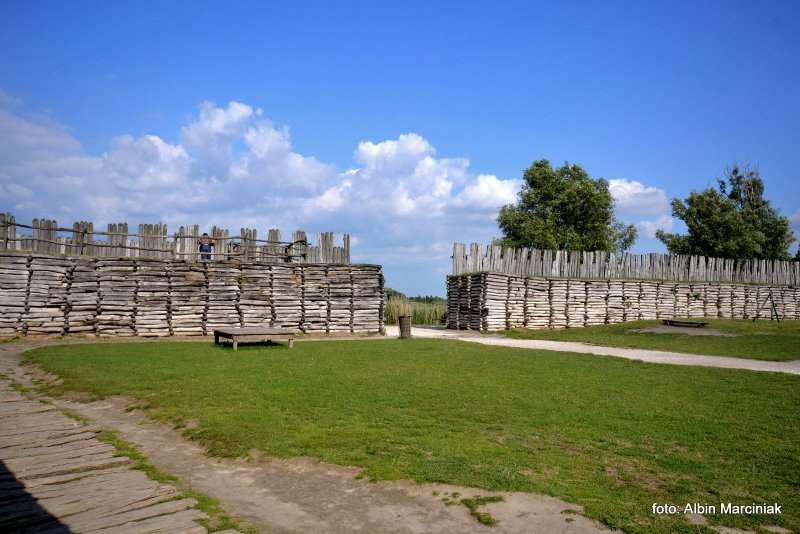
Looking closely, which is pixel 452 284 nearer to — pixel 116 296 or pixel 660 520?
pixel 116 296

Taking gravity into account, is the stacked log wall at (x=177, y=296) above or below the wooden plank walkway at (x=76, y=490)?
above

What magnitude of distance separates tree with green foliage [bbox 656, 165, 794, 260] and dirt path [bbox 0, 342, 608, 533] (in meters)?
47.1

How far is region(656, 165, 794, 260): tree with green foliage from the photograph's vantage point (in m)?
46.8

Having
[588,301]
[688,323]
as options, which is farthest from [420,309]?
[688,323]

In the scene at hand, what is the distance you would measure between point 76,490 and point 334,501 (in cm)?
251

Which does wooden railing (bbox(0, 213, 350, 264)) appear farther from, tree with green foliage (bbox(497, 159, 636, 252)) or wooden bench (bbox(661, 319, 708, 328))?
tree with green foliage (bbox(497, 159, 636, 252))

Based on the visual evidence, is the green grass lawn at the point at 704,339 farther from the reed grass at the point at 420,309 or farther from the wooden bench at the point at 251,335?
the wooden bench at the point at 251,335

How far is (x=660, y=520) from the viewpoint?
16.9ft

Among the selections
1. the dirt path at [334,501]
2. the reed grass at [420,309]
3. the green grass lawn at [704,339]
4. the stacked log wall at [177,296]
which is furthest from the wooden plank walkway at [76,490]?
the reed grass at [420,309]

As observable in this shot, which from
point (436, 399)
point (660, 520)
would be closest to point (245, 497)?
point (660, 520)

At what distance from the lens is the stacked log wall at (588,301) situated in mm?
29469

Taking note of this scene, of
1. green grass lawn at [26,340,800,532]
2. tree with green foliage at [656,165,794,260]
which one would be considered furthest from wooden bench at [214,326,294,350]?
tree with green foliage at [656,165,794,260]

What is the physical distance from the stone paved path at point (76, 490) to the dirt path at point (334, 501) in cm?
44

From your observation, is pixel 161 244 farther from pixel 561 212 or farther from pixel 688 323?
pixel 561 212
